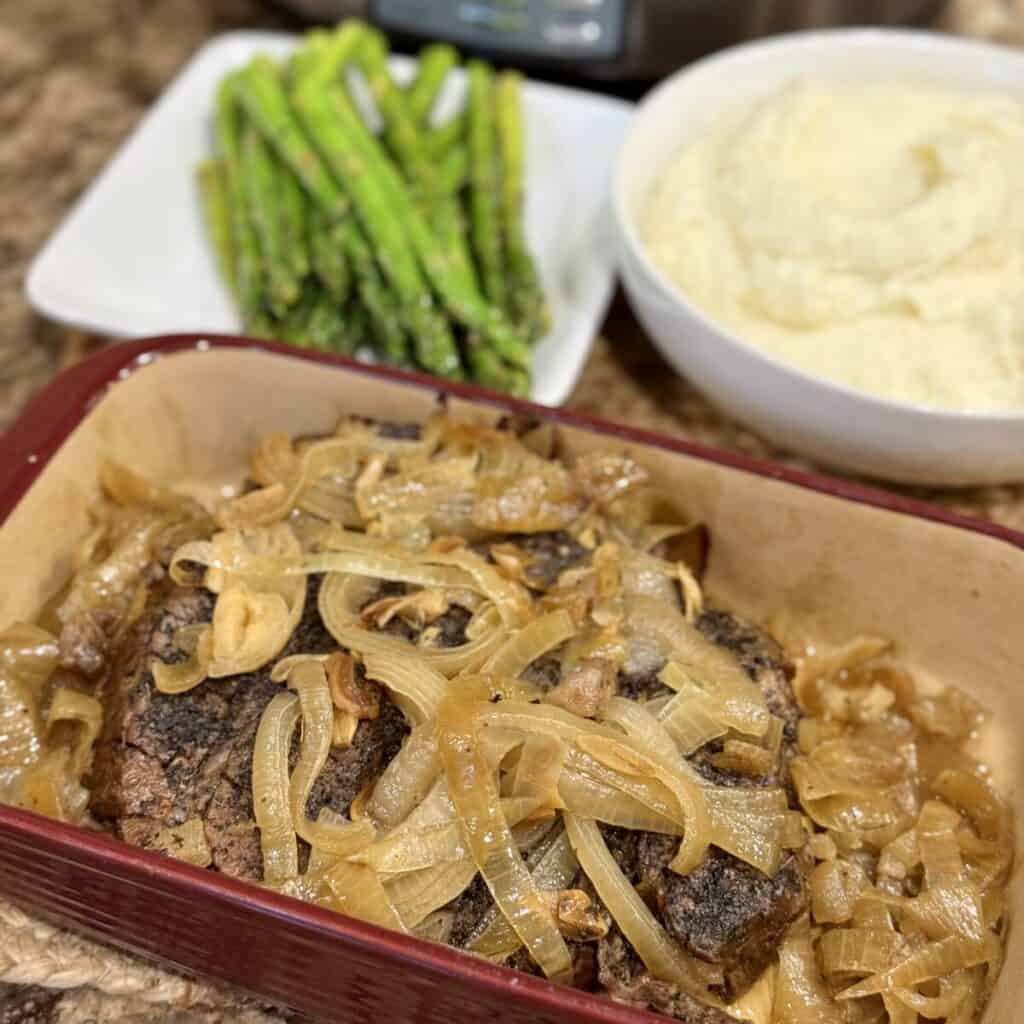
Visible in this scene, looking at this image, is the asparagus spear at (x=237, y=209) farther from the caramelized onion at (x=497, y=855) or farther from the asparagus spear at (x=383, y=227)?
the caramelized onion at (x=497, y=855)

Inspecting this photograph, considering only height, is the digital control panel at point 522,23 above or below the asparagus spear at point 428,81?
above

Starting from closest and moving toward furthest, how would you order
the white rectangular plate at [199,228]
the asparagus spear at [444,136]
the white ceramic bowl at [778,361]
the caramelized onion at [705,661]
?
the caramelized onion at [705,661], the white ceramic bowl at [778,361], the white rectangular plate at [199,228], the asparagus spear at [444,136]

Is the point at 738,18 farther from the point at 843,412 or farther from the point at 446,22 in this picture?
the point at 843,412

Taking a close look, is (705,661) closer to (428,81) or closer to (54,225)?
(428,81)

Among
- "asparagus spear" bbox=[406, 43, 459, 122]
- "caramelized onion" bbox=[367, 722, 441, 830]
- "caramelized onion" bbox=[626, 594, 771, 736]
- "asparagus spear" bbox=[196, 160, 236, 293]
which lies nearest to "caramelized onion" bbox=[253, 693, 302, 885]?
"caramelized onion" bbox=[367, 722, 441, 830]

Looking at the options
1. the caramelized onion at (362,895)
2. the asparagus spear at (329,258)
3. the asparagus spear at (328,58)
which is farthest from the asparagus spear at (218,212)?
the caramelized onion at (362,895)

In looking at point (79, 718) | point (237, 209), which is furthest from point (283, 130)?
point (79, 718)
